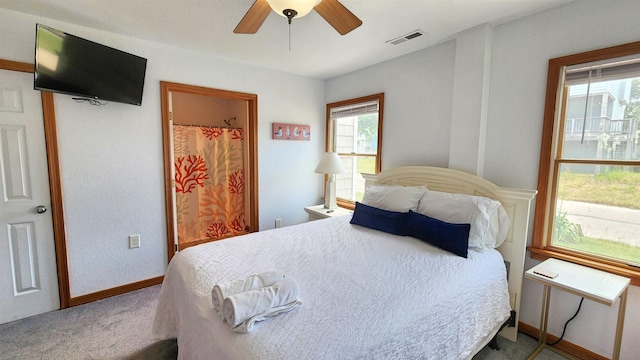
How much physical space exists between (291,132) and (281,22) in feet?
5.34

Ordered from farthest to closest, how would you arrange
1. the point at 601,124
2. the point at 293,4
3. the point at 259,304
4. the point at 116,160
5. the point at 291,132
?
1. the point at 291,132
2. the point at 116,160
3. the point at 601,124
4. the point at 293,4
5. the point at 259,304

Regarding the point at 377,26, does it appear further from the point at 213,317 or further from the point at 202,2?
the point at 213,317

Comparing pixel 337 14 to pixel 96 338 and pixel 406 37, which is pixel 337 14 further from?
pixel 96 338

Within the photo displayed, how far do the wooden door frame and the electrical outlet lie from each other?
0.47 meters

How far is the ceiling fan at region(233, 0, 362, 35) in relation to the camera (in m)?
1.41

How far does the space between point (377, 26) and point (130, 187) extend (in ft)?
8.86

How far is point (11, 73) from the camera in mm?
2066

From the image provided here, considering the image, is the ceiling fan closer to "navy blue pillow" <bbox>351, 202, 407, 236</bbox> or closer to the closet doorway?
"navy blue pillow" <bbox>351, 202, 407, 236</bbox>

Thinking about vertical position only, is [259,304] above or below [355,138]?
below

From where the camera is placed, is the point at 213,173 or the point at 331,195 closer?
the point at 331,195

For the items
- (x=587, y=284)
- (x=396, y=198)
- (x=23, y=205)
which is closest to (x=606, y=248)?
(x=587, y=284)

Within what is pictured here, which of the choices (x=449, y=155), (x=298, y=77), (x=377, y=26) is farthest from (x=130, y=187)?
(x=449, y=155)

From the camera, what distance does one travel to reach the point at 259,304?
3.64 feet

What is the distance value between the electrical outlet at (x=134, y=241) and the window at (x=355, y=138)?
7.77ft
